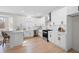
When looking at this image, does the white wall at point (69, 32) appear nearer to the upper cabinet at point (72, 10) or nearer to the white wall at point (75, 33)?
the white wall at point (75, 33)

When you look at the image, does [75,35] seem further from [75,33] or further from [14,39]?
[14,39]

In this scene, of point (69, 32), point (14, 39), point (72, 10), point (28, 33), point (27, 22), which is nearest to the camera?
point (72, 10)

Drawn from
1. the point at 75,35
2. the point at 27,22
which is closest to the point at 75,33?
the point at 75,35

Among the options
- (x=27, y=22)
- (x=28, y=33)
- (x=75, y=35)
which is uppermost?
(x=27, y=22)

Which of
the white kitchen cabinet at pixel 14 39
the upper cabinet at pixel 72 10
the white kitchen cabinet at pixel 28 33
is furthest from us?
the white kitchen cabinet at pixel 28 33

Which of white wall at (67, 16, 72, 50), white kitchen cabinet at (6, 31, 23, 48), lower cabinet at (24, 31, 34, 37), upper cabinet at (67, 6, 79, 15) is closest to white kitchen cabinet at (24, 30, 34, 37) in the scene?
lower cabinet at (24, 31, 34, 37)

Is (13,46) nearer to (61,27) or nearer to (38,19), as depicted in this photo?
(61,27)

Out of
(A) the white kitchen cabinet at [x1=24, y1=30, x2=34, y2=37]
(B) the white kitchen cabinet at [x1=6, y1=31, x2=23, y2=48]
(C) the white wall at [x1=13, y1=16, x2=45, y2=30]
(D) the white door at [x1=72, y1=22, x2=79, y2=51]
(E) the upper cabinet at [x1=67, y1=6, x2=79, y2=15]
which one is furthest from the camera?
(A) the white kitchen cabinet at [x1=24, y1=30, x2=34, y2=37]

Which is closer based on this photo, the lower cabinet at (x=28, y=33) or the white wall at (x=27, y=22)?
Result: the white wall at (x=27, y=22)

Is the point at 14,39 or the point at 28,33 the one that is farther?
the point at 28,33

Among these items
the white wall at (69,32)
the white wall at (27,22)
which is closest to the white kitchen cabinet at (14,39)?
the white wall at (69,32)

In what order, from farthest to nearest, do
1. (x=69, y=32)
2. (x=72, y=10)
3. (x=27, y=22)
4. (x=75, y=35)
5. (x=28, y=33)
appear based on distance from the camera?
1. (x=27, y=22)
2. (x=28, y=33)
3. (x=69, y=32)
4. (x=75, y=35)
5. (x=72, y=10)

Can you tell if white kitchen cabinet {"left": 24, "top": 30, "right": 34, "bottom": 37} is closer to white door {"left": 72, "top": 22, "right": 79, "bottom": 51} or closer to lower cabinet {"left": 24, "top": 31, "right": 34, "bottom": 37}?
lower cabinet {"left": 24, "top": 31, "right": 34, "bottom": 37}
